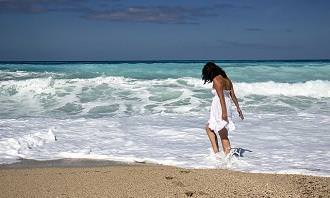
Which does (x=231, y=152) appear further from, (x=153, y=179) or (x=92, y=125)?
(x=92, y=125)

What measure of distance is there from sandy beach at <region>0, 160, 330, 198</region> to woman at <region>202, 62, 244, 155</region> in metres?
1.00

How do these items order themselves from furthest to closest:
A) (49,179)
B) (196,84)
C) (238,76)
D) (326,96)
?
1. (238,76)
2. (196,84)
3. (326,96)
4. (49,179)

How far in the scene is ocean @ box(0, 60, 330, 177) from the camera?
6.35 metres

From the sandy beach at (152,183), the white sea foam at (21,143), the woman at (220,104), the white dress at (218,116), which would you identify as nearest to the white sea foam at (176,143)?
the white sea foam at (21,143)

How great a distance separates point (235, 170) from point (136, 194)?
180cm

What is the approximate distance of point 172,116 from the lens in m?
11.0

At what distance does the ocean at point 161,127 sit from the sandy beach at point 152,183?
0.77 meters

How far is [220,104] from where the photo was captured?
6059 millimetres

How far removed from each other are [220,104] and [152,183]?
1911mm

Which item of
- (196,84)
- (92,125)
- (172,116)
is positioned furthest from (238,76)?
(92,125)

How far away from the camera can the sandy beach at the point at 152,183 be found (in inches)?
165

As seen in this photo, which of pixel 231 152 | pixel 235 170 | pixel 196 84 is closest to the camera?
pixel 235 170

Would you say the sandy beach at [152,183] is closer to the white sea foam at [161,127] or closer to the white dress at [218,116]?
the white sea foam at [161,127]

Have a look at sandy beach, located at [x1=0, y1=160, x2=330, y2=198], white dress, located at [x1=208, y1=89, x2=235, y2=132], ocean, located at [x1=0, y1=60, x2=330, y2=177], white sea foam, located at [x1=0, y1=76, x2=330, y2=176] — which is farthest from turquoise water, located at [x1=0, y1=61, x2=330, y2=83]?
sandy beach, located at [x1=0, y1=160, x2=330, y2=198]
